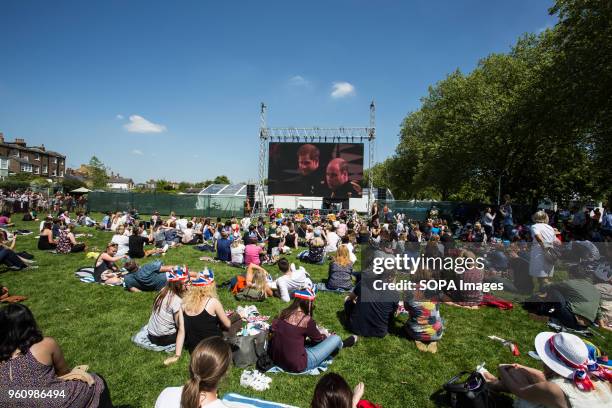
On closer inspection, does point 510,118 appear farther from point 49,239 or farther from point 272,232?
point 49,239

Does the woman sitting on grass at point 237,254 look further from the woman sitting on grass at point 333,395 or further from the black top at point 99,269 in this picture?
the woman sitting on grass at point 333,395

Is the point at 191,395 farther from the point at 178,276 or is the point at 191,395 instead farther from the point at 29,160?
the point at 29,160

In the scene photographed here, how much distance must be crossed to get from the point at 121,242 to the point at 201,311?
24.9 feet

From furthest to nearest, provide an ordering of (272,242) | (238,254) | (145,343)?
1. (272,242)
2. (238,254)
3. (145,343)

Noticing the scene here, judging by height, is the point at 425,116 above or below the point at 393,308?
above

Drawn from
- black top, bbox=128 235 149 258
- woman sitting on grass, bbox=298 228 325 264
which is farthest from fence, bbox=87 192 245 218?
woman sitting on grass, bbox=298 228 325 264

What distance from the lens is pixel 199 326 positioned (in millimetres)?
4422

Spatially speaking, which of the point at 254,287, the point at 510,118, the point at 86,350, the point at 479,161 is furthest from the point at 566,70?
the point at 86,350

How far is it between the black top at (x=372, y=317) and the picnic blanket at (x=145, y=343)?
9.81 ft

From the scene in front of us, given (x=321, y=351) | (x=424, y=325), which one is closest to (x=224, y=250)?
(x=321, y=351)

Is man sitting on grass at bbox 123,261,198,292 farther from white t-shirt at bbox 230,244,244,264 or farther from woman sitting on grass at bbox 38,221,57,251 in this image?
woman sitting on grass at bbox 38,221,57,251

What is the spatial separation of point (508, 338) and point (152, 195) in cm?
2977

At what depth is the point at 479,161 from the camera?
2589cm

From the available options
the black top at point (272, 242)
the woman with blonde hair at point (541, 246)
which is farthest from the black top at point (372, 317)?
the black top at point (272, 242)
